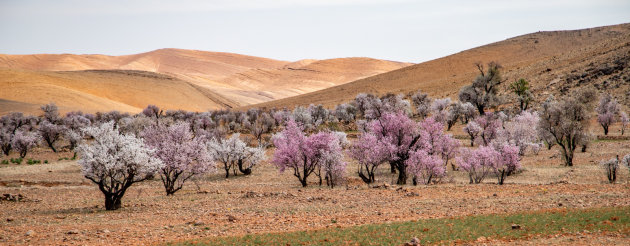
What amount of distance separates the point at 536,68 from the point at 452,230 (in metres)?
110

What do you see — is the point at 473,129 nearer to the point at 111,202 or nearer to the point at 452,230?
the point at 452,230

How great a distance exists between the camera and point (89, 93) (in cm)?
16538

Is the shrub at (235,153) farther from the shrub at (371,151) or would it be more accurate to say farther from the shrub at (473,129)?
the shrub at (473,129)

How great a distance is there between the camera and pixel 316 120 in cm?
9400

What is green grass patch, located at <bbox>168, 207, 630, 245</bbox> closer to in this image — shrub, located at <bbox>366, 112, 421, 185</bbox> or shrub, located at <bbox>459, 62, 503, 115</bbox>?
shrub, located at <bbox>366, 112, 421, 185</bbox>

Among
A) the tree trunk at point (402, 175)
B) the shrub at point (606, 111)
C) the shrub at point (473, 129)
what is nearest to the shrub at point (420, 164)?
the tree trunk at point (402, 175)

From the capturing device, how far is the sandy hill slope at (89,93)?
138375 millimetres

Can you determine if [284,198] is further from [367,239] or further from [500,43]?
[500,43]

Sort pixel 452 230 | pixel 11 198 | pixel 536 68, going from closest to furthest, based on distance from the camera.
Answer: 1. pixel 452 230
2. pixel 11 198
3. pixel 536 68

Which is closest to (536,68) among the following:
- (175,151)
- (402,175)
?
(402,175)

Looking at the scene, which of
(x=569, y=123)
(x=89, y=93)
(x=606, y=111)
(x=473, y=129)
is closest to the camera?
(x=569, y=123)

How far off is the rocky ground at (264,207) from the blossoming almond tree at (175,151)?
1.80 metres

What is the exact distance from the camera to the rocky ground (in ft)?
70.9

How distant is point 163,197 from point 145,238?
46.3 ft
